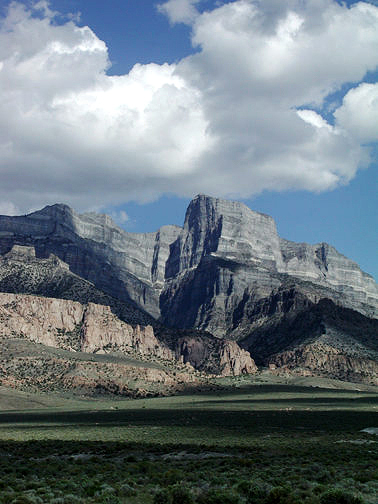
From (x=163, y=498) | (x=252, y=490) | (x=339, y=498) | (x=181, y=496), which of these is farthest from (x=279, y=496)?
(x=163, y=498)

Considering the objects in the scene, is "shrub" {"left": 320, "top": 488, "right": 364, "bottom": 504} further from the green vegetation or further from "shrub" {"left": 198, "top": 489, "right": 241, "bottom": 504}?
"shrub" {"left": 198, "top": 489, "right": 241, "bottom": 504}

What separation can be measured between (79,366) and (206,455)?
14658 cm

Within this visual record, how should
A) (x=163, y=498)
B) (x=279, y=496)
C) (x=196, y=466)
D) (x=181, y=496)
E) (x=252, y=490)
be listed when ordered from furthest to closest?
(x=196, y=466)
(x=252, y=490)
(x=163, y=498)
(x=181, y=496)
(x=279, y=496)

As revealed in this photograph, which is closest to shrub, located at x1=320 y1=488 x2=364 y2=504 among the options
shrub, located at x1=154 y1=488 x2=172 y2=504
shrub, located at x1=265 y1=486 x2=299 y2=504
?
shrub, located at x1=265 y1=486 x2=299 y2=504

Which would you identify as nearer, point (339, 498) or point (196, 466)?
point (339, 498)

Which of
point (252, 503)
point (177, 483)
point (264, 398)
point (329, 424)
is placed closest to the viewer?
point (252, 503)

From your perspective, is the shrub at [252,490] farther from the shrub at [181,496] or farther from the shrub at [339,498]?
the shrub at [339,498]

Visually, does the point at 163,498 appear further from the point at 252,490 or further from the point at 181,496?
the point at 252,490

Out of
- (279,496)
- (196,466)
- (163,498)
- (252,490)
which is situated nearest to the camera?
(279,496)

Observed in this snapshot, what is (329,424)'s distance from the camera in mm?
89000

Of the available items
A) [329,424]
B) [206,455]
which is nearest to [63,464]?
[206,455]

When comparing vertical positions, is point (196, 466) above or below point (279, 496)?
below

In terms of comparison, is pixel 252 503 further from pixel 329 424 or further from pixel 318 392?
pixel 318 392

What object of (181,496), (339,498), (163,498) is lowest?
(163,498)
